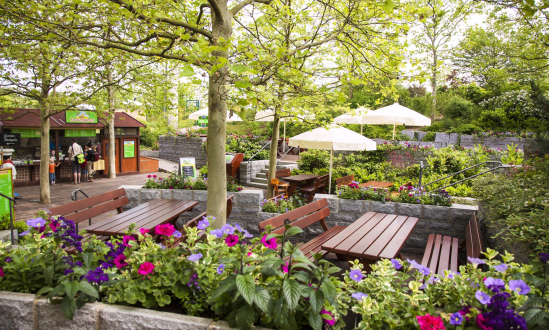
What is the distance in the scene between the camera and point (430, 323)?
1.70 metres

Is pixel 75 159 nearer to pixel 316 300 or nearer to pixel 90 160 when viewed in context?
pixel 90 160

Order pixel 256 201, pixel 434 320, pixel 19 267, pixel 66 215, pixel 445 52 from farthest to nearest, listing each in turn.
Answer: pixel 445 52, pixel 256 201, pixel 66 215, pixel 19 267, pixel 434 320

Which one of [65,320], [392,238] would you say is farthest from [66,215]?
[392,238]

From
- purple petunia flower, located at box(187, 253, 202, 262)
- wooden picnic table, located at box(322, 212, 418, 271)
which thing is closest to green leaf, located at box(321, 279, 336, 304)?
purple petunia flower, located at box(187, 253, 202, 262)

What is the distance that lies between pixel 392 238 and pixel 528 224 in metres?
1.27

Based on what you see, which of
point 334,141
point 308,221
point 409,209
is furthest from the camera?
point 334,141

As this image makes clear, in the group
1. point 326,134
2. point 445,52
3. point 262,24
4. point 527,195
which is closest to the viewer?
point 527,195

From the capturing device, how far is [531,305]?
5.73ft

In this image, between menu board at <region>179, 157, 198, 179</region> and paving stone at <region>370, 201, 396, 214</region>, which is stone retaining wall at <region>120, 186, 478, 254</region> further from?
menu board at <region>179, 157, 198, 179</region>

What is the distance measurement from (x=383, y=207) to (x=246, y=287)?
13.8ft

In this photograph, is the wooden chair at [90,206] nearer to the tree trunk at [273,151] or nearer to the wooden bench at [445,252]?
the tree trunk at [273,151]

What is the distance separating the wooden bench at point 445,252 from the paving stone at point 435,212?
2.62ft

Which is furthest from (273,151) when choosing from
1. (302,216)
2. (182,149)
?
(182,149)

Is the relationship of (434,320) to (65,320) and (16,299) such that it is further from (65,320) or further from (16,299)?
(16,299)
